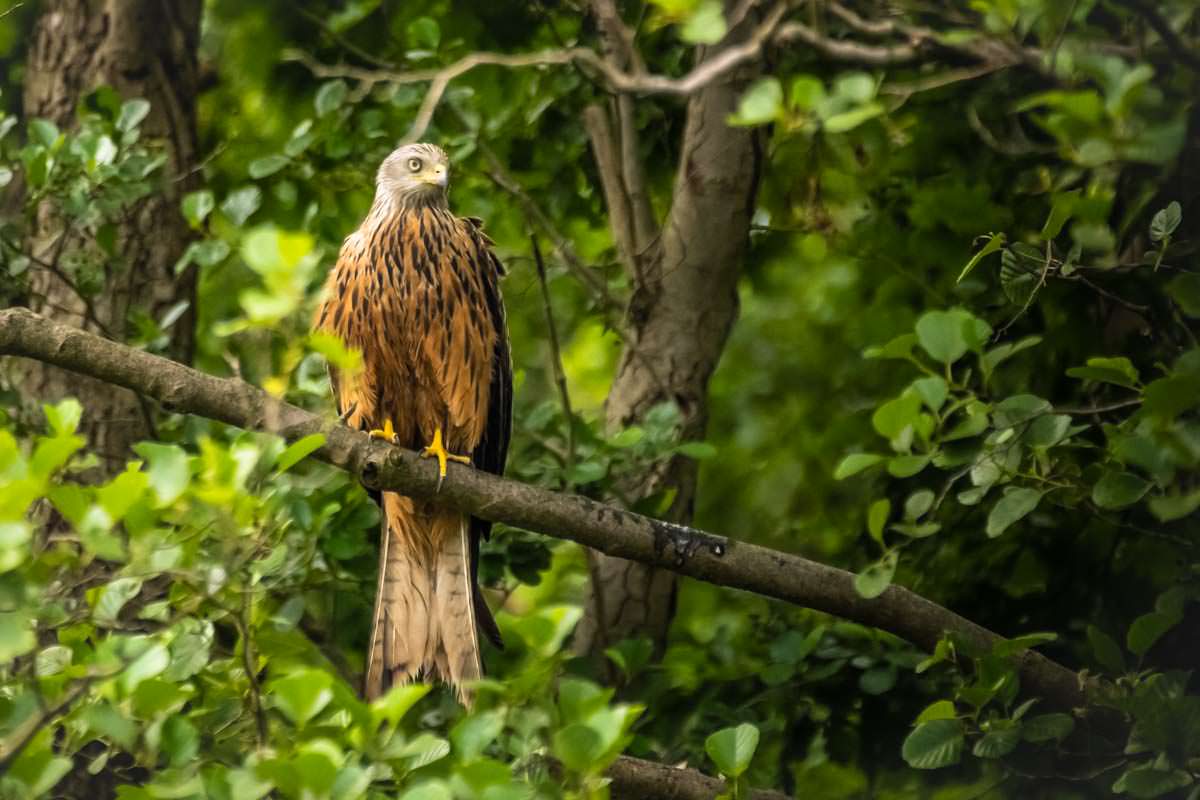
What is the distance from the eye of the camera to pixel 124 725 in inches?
104

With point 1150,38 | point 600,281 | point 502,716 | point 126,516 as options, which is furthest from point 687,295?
point 126,516

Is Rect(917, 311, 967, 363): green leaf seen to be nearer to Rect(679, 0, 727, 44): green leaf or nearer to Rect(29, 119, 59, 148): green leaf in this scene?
Rect(679, 0, 727, 44): green leaf

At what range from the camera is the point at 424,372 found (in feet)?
15.3

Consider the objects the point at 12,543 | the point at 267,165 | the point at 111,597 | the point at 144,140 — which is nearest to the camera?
the point at 12,543

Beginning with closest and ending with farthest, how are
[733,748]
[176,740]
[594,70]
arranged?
1. [176,740]
2. [733,748]
3. [594,70]

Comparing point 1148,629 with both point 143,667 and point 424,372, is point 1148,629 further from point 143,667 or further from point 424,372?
point 424,372

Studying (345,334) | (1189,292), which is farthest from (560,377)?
(1189,292)

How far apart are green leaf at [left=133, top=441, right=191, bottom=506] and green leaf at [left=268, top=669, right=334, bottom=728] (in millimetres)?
354

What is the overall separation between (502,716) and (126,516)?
0.84m

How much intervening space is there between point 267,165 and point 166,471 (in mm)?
2464

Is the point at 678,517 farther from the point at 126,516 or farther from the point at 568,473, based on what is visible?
the point at 126,516

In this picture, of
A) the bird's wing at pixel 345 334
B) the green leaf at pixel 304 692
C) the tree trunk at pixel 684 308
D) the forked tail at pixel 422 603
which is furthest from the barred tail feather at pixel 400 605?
the green leaf at pixel 304 692

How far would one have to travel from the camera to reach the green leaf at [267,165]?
16.0 ft

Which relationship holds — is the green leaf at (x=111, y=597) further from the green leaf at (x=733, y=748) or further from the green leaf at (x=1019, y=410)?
A: the green leaf at (x=1019, y=410)
